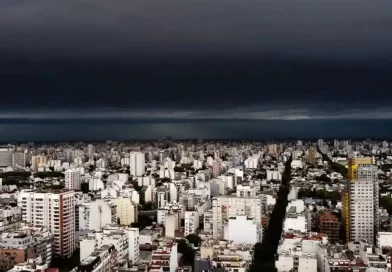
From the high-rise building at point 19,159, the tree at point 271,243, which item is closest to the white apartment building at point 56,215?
the tree at point 271,243

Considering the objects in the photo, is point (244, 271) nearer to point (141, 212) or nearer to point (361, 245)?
point (361, 245)

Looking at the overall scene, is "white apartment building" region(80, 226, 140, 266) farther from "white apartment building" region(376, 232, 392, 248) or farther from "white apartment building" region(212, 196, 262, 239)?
"white apartment building" region(376, 232, 392, 248)

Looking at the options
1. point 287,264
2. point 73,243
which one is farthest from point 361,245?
point 73,243

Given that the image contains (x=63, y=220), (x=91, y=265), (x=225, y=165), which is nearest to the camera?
(x=91, y=265)

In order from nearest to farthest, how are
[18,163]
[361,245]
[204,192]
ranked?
1. [361,245]
2. [204,192]
3. [18,163]

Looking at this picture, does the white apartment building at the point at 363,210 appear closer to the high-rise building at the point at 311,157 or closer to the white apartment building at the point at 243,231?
the white apartment building at the point at 243,231

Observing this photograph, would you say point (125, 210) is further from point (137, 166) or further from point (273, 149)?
point (273, 149)
